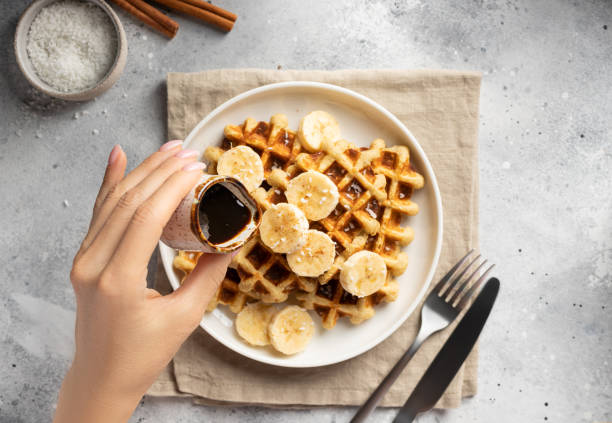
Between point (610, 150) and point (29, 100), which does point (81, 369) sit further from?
point (610, 150)

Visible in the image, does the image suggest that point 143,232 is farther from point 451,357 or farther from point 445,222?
point 451,357

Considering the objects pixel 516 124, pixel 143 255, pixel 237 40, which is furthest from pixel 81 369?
pixel 516 124

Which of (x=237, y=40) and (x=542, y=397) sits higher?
(x=237, y=40)

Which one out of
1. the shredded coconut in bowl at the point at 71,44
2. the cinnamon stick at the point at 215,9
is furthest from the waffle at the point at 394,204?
the shredded coconut in bowl at the point at 71,44

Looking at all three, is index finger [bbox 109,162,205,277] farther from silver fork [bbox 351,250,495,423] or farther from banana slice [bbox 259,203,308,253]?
silver fork [bbox 351,250,495,423]

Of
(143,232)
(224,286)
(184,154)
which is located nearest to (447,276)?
(224,286)

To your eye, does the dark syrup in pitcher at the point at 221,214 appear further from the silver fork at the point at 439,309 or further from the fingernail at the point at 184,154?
the silver fork at the point at 439,309
